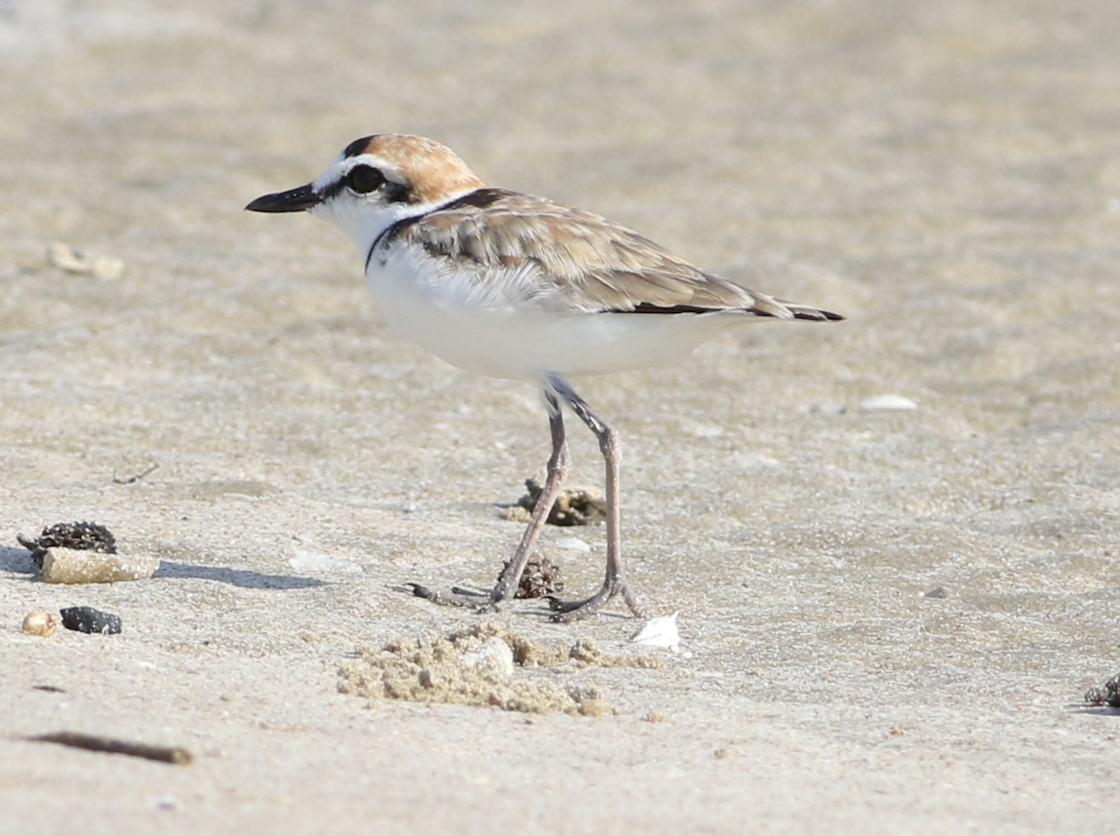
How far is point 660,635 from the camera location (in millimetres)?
4383

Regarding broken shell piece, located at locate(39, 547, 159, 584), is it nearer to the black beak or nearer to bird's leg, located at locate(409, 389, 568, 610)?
bird's leg, located at locate(409, 389, 568, 610)

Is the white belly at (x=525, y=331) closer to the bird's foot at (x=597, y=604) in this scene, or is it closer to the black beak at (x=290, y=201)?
the black beak at (x=290, y=201)

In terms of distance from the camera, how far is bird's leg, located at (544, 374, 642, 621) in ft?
15.3

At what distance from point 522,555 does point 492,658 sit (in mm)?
933

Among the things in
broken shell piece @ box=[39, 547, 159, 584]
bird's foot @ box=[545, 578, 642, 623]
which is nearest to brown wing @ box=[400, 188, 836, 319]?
bird's foot @ box=[545, 578, 642, 623]

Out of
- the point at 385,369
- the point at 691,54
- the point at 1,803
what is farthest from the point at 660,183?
the point at 1,803

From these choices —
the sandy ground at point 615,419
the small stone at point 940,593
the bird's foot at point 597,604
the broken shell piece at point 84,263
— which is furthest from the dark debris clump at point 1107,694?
the broken shell piece at point 84,263

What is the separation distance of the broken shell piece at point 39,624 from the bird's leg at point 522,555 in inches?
46.2

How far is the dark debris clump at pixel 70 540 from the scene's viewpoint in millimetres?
4586

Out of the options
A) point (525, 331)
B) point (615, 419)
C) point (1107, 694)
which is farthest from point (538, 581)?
point (615, 419)

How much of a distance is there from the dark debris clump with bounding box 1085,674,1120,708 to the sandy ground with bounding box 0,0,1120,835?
51mm

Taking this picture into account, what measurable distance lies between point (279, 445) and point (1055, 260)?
15.9 feet

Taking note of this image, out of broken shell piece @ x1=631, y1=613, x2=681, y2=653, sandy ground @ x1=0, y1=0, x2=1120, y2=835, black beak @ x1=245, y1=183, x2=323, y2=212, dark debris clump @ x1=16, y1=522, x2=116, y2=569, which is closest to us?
sandy ground @ x1=0, y1=0, x2=1120, y2=835

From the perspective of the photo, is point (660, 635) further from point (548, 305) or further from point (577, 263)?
point (577, 263)
